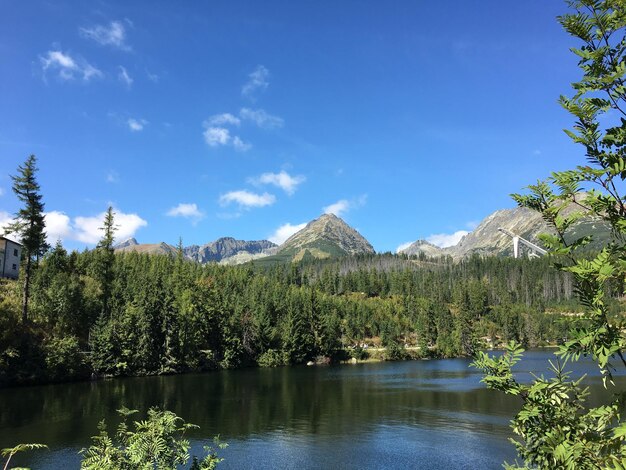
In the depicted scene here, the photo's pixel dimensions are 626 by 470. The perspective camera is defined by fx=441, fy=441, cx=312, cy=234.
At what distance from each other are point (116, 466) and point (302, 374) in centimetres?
8586

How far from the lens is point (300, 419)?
48.3m

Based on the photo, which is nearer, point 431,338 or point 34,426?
point 34,426

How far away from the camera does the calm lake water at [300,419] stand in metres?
34.8

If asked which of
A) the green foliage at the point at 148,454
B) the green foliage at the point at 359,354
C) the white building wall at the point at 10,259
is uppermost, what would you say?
the white building wall at the point at 10,259

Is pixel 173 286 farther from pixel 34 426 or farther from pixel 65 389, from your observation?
pixel 34 426

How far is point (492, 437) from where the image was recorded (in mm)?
40688

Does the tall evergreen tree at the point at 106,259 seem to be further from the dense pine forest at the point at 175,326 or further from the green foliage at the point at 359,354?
the green foliage at the point at 359,354

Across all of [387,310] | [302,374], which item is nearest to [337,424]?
[302,374]

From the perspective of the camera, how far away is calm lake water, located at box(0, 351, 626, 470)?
114 ft

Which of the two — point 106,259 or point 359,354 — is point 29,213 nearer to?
point 106,259

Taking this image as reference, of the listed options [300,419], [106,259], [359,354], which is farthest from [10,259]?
[359,354]

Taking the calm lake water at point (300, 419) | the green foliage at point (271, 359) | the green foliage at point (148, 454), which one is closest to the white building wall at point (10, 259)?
the calm lake water at point (300, 419)

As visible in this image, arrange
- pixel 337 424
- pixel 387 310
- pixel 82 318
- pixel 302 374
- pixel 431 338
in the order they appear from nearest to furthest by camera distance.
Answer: pixel 337 424
pixel 82 318
pixel 302 374
pixel 431 338
pixel 387 310

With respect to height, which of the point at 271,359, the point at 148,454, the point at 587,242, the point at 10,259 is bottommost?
the point at 271,359
